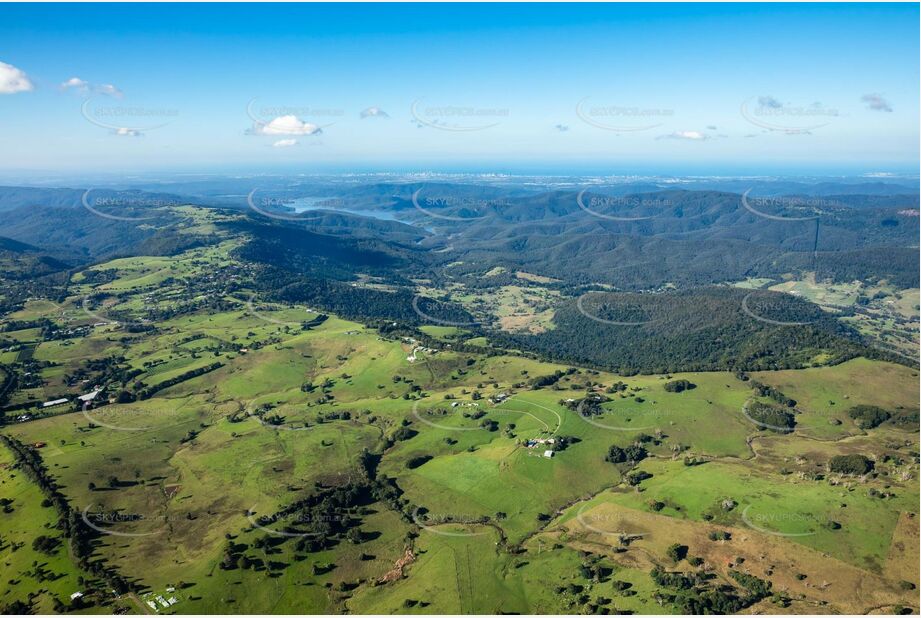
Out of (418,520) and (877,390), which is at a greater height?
(877,390)

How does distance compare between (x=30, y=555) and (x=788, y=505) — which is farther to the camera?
(x=788, y=505)

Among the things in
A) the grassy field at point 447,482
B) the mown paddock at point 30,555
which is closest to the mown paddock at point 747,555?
the grassy field at point 447,482

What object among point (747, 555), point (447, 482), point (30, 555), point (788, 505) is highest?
point (788, 505)

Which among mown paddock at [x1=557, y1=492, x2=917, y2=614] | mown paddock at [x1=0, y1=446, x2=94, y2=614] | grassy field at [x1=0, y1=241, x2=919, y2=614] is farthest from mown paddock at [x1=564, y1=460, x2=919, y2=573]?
mown paddock at [x1=0, y1=446, x2=94, y2=614]

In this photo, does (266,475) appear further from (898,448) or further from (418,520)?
(898,448)

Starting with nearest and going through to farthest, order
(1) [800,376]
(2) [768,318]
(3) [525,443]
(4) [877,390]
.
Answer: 1. (3) [525,443]
2. (4) [877,390]
3. (1) [800,376]
4. (2) [768,318]

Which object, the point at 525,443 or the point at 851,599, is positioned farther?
the point at 525,443

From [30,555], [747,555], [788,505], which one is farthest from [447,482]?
[30,555]

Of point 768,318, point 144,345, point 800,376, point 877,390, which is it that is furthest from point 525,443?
point 768,318

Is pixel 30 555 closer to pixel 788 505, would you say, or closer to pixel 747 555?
pixel 747 555

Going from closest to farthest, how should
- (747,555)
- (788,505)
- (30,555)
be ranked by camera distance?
(747,555) → (30,555) → (788,505)

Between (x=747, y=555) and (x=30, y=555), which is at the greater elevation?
(x=747, y=555)
